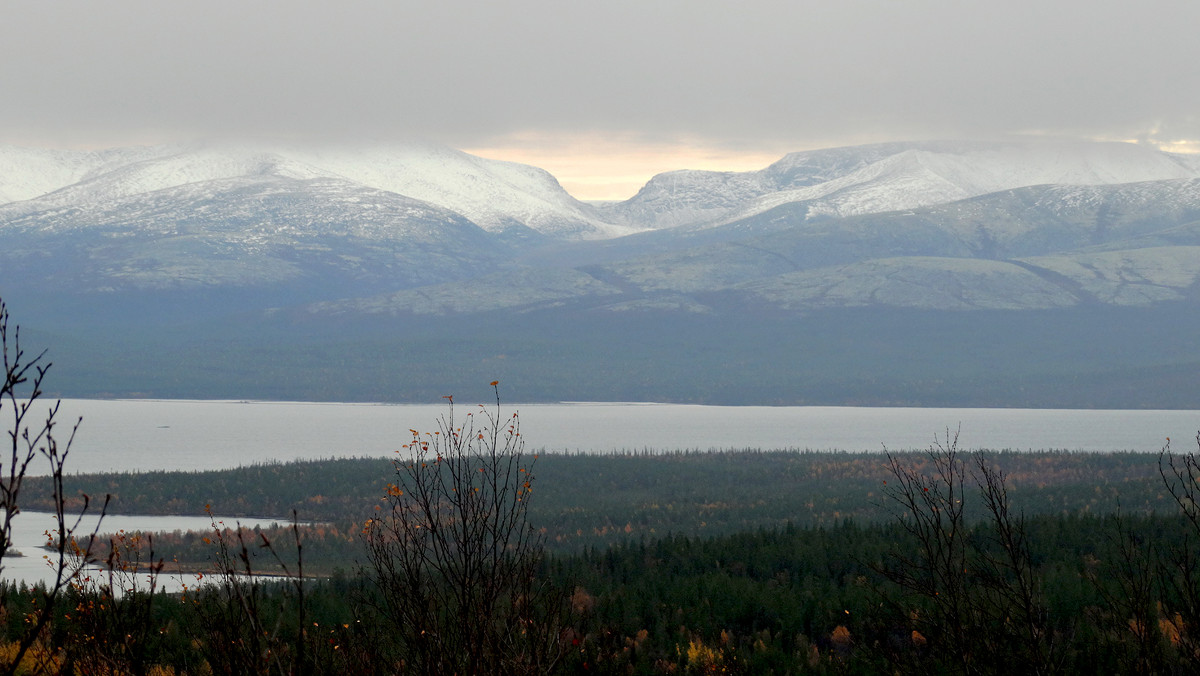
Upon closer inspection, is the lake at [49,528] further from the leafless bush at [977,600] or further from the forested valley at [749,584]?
the leafless bush at [977,600]

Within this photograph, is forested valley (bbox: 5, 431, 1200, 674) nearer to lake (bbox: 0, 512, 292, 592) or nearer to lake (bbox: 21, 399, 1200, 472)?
lake (bbox: 0, 512, 292, 592)

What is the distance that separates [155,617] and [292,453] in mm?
97150

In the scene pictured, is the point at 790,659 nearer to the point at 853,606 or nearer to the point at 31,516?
the point at 853,606

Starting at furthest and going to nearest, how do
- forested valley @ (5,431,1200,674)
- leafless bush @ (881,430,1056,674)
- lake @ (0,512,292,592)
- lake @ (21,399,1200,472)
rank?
lake @ (21,399,1200,472) → lake @ (0,512,292,592) → forested valley @ (5,431,1200,674) → leafless bush @ (881,430,1056,674)

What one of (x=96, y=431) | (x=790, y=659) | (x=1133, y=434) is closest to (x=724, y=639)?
(x=790, y=659)

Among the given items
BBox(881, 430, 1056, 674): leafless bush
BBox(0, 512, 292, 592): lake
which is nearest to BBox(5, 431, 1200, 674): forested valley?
BBox(881, 430, 1056, 674): leafless bush

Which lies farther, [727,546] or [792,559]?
→ [727,546]

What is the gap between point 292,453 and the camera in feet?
394

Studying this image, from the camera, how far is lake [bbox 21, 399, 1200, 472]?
119688mm

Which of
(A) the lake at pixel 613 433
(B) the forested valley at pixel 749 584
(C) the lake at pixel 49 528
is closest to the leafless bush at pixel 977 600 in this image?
(B) the forested valley at pixel 749 584

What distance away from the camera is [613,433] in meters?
149

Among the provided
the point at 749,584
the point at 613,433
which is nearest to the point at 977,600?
the point at 749,584

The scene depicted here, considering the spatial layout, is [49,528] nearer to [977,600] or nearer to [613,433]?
[977,600]

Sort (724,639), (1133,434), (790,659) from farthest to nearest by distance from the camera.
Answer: (1133,434) < (724,639) < (790,659)
